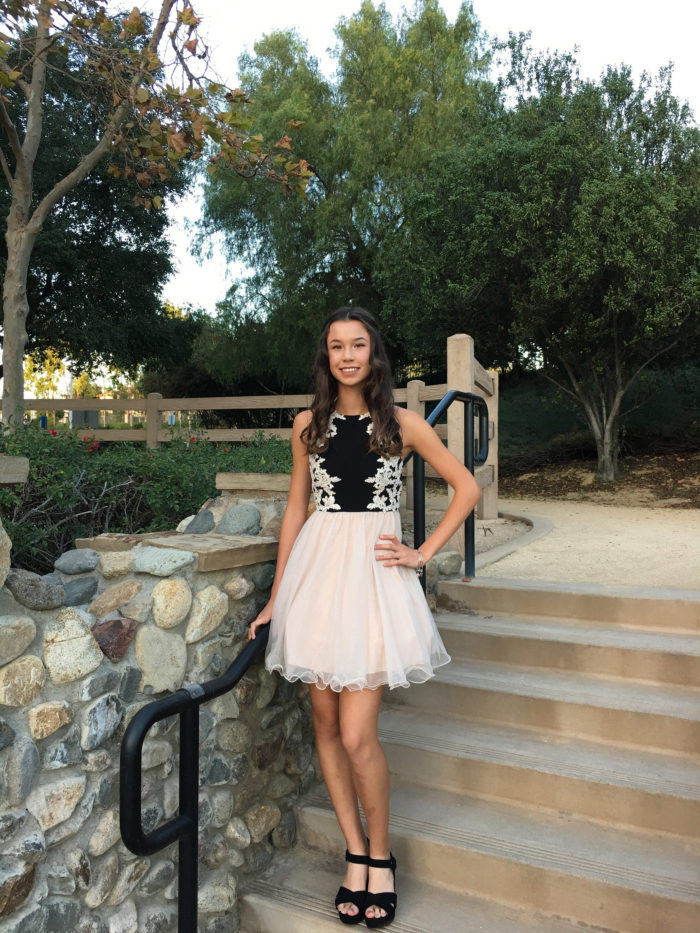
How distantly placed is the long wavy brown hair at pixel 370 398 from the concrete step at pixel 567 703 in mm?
1169

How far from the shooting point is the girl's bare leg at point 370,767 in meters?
2.02

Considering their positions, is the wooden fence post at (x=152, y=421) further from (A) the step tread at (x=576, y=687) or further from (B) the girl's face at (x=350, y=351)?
(B) the girl's face at (x=350, y=351)

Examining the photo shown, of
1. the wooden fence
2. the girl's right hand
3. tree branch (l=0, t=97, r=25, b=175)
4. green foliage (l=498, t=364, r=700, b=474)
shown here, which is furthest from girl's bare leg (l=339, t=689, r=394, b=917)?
green foliage (l=498, t=364, r=700, b=474)

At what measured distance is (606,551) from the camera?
4.85 meters

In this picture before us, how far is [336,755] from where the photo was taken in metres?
2.16

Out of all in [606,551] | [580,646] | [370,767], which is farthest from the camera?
[606,551]

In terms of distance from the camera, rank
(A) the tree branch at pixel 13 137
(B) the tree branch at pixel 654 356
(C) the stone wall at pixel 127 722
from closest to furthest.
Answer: (C) the stone wall at pixel 127 722, (A) the tree branch at pixel 13 137, (B) the tree branch at pixel 654 356

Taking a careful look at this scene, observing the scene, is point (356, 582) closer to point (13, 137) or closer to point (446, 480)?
point (446, 480)

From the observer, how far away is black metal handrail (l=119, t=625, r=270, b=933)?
5.65 feet

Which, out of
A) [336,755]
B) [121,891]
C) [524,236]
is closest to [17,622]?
[121,891]

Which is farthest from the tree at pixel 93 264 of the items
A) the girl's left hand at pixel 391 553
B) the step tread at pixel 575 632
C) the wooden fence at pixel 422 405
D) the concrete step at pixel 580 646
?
the girl's left hand at pixel 391 553

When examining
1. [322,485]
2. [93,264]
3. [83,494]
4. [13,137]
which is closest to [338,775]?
[322,485]

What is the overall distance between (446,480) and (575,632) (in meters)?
1.28

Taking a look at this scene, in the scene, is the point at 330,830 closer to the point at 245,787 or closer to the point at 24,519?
the point at 245,787
